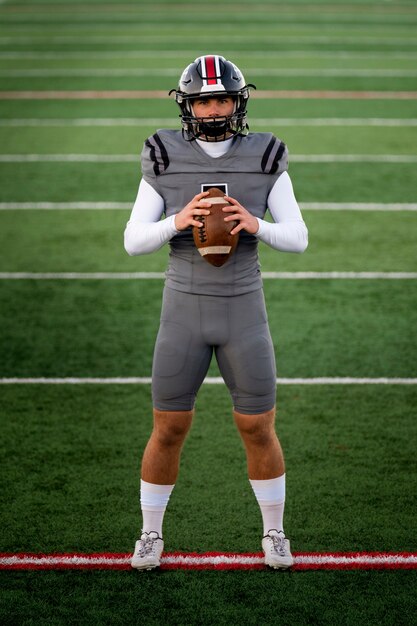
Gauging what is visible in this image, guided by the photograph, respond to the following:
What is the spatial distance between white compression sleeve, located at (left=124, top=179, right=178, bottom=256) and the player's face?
1.01ft

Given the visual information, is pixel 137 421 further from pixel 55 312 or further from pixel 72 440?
pixel 55 312

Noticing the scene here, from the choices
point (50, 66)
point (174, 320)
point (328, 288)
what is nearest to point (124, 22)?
point (50, 66)

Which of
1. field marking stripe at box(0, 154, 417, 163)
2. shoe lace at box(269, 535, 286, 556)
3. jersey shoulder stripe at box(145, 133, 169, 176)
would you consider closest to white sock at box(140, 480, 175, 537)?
shoe lace at box(269, 535, 286, 556)

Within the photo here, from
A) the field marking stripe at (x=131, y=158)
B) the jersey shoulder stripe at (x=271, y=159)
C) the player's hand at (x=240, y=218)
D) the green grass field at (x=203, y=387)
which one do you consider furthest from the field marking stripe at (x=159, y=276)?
the player's hand at (x=240, y=218)

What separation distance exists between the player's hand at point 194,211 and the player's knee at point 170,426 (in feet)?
2.22

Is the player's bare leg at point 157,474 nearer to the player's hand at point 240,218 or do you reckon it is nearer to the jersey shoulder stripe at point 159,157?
the player's hand at point 240,218

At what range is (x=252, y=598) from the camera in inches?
146

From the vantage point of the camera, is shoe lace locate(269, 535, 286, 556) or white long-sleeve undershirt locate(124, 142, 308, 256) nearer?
white long-sleeve undershirt locate(124, 142, 308, 256)

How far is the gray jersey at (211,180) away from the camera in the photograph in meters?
3.61

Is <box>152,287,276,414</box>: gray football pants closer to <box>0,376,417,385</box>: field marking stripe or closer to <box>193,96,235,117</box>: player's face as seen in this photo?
<box>193,96,235,117</box>: player's face

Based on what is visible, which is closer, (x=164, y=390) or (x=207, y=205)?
(x=207, y=205)

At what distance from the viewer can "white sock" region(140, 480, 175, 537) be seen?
12.6 feet

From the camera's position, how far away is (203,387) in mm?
5770

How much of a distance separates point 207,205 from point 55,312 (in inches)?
136
